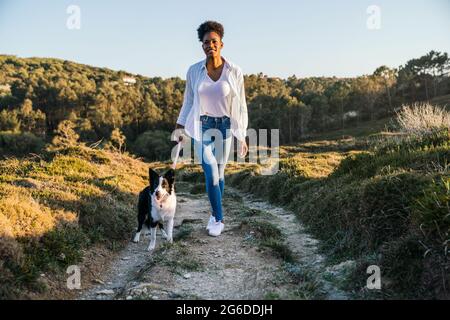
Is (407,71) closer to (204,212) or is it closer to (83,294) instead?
(204,212)

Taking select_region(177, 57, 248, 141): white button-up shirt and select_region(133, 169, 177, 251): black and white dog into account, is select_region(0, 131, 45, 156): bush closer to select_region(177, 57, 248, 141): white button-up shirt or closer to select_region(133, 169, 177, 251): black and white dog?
select_region(133, 169, 177, 251): black and white dog

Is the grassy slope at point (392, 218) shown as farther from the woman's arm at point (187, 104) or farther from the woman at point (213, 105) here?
the woman's arm at point (187, 104)

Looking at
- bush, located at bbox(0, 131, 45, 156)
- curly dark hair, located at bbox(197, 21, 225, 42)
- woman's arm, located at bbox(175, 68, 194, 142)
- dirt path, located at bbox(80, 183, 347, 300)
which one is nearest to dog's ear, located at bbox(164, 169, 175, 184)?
woman's arm, located at bbox(175, 68, 194, 142)

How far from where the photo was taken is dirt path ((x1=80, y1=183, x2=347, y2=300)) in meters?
4.26

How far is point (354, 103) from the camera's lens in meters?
76.1

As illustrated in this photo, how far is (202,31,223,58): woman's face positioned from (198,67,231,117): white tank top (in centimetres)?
33

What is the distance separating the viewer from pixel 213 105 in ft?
20.9

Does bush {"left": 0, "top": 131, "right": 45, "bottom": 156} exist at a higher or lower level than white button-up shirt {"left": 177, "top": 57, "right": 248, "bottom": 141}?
lower

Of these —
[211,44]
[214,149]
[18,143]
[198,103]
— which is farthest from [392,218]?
[18,143]

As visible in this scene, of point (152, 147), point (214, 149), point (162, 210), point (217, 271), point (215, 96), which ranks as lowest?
point (152, 147)

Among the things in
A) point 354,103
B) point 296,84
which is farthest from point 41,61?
point 354,103

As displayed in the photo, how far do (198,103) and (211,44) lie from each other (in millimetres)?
962

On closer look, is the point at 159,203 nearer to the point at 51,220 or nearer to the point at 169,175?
the point at 169,175

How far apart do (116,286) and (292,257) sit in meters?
2.55
